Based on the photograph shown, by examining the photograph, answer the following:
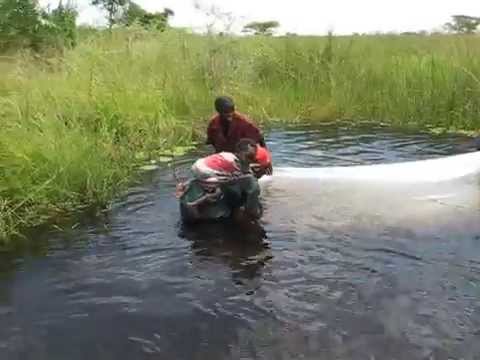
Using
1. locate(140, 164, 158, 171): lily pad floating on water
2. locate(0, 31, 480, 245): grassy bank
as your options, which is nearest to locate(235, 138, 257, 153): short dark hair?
locate(0, 31, 480, 245): grassy bank

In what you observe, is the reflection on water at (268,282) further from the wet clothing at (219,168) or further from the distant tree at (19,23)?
the distant tree at (19,23)

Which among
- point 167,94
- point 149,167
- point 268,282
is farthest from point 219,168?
point 167,94

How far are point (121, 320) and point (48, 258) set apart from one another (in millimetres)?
1477

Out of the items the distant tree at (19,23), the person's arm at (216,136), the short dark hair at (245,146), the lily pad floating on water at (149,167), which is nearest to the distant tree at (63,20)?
→ the distant tree at (19,23)

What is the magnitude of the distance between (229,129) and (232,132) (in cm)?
5

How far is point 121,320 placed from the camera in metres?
4.86

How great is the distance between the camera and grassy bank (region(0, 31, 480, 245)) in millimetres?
7324

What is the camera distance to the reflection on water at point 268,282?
177 inches

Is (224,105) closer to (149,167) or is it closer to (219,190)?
(219,190)

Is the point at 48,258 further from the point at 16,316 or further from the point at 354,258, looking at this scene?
the point at 354,258

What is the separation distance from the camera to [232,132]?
7484 mm

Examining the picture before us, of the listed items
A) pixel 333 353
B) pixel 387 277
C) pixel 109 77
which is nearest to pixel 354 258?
pixel 387 277

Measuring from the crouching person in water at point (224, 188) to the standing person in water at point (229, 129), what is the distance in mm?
683

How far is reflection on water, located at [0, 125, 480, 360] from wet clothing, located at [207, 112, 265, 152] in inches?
29.4
